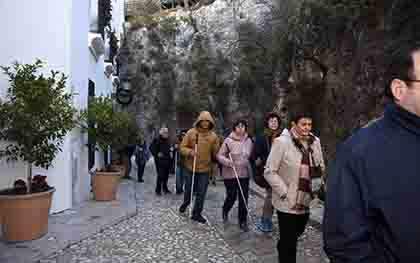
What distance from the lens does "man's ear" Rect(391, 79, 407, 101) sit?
1.66 m

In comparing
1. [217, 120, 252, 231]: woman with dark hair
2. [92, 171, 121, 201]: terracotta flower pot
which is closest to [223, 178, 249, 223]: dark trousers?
[217, 120, 252, 231]: woman with dark hair

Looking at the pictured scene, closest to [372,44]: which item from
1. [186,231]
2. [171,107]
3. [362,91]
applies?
[362,91]

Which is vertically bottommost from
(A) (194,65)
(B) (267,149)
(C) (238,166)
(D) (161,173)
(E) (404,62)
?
(D) (161,173)

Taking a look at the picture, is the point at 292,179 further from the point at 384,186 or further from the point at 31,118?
the point at 31,118

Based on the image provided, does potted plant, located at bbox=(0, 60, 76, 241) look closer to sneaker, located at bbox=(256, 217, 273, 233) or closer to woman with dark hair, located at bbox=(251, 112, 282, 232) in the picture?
woman with dark hair, located at bbox=(251, 112, 282, 232)

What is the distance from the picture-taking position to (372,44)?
809 cm

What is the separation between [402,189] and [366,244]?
0.26m

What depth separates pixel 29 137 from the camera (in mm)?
5344

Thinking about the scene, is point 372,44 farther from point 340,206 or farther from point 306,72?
point 340,206

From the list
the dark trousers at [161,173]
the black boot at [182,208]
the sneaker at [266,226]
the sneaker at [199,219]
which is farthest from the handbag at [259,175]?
the dark trousers at [161,173]

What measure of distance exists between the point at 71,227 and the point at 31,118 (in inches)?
72.3

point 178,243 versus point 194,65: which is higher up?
point 194,65

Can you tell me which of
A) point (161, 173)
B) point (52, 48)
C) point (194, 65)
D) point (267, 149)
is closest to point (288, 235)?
point (267, 149)

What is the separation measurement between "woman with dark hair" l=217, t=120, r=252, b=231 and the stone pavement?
205 centimetres
